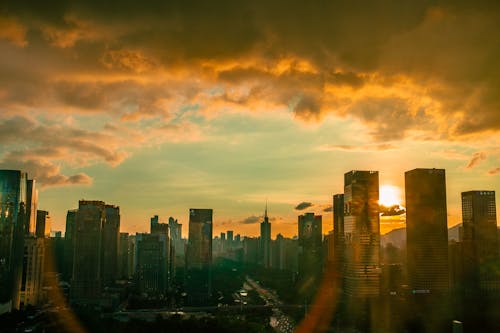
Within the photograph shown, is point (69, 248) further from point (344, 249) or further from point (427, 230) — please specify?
point (427, 230)

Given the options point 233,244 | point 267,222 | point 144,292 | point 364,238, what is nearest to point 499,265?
point 364,238

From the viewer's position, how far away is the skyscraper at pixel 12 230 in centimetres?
2598

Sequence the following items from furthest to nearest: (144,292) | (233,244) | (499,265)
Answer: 1. (233,244)
2. (144,292)
3. (499,265)

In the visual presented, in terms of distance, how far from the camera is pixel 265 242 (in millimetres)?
61875

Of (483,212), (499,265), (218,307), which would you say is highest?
(483,212)

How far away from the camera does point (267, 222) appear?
208ft

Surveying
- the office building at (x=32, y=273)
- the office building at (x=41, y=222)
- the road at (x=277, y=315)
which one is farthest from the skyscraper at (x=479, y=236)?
the office building at (x=41, y=222)

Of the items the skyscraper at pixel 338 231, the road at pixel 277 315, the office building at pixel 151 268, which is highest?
the skyscraper at pixel 338 231

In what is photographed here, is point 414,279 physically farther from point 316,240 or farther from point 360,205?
point 316,240

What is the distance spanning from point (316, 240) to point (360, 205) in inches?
454

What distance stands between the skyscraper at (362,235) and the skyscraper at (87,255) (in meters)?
14.9

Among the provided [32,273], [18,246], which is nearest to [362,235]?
[18,246]

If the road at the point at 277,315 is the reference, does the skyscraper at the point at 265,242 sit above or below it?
above

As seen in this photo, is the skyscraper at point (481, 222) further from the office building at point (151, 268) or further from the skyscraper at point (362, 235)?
the office building at point (151, 268)
